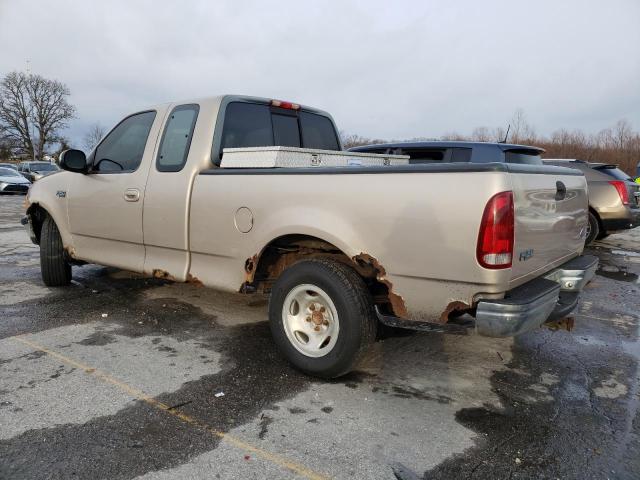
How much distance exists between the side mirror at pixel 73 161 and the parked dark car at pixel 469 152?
4415 mm

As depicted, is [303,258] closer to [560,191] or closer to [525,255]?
[525,255]

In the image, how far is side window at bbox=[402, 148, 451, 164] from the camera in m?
7.39

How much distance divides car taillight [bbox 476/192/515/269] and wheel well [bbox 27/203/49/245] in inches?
197

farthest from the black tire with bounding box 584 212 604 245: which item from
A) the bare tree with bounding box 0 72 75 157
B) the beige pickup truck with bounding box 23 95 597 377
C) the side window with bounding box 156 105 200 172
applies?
the bare tree with bounding box 0 72 75 157

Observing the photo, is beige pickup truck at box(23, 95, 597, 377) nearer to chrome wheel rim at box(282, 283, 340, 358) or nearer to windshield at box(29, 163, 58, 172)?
chrome wheel rim at box(282, 283, 340, 358)

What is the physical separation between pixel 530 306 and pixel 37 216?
556 centimetres

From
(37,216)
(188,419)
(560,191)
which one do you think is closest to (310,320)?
(188,419)

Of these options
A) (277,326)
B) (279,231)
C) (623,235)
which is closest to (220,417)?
(277,326)

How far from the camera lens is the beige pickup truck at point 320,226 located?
2.71 meters

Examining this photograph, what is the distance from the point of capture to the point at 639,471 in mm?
2453

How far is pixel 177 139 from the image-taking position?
14.2 ft

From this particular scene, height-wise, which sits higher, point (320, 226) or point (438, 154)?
point (438, 154)

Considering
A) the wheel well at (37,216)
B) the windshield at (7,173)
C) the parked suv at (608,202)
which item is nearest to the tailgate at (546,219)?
the wheel well at (37,216)

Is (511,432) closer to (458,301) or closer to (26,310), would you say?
(458,301)
